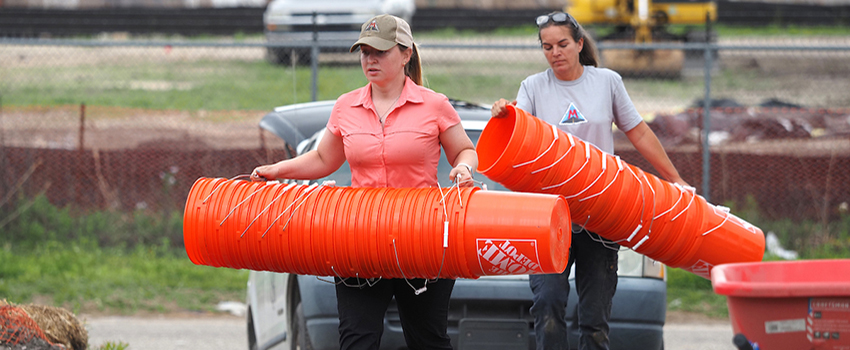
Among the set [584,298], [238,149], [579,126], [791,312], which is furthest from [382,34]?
[238,149]

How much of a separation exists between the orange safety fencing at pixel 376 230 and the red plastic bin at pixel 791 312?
2.44 ft

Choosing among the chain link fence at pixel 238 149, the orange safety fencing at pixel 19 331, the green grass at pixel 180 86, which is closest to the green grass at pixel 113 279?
the chain link fence at pixel 238 149

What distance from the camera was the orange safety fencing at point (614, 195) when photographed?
11.9 ft

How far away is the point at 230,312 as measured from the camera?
23.5 feet

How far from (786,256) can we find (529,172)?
5470 millimetres

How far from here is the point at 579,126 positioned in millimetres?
4023

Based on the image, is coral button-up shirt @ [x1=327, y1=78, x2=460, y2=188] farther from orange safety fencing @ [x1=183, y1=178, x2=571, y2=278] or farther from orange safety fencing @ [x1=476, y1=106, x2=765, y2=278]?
orange safety fencing @ [x1=476, y1=106, x2=765, y2=278]

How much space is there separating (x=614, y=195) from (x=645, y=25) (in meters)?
14.2

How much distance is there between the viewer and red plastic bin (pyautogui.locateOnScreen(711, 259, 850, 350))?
2.44 metres

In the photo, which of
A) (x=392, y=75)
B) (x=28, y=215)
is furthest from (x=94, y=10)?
(x=392, y=75)

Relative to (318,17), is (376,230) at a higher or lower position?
higher

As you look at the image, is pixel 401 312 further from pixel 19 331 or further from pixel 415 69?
pixel 19 331

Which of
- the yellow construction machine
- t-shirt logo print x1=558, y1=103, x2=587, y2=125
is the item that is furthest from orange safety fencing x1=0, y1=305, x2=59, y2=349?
the yellow construction machine

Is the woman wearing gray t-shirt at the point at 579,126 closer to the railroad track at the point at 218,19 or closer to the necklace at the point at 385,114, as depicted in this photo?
the necklace at the point at 385,114
